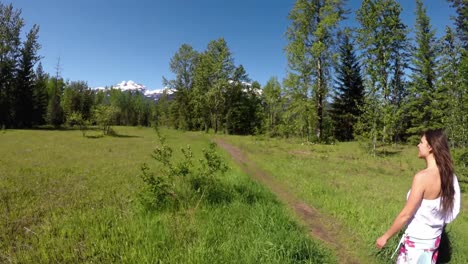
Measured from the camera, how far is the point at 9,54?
51156 millimetres

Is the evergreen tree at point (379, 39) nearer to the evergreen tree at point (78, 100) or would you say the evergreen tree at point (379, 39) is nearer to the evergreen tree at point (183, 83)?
the evergreen tree at point (183, 83)

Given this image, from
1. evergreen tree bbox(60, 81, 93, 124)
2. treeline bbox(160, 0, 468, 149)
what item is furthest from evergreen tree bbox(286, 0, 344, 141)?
evergreen tree bbox(60, 81, 93, 124)

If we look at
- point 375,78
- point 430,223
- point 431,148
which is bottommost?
point 430,223

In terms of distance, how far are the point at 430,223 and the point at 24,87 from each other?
6325 cm

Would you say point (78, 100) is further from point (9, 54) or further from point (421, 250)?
point (421, 250)

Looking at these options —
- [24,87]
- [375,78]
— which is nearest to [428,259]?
[375,78]

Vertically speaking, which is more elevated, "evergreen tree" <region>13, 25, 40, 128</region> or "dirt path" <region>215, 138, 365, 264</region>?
"evergreen tree" <region>13, 25, 40, 128</region>

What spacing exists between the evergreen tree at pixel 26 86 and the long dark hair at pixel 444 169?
199ft

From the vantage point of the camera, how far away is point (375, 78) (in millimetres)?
25469

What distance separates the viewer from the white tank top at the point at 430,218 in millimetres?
3117

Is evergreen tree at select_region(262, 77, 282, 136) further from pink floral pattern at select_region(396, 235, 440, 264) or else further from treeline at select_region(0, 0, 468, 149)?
pink floral pattern at select_region(396, 235, 440, 264)

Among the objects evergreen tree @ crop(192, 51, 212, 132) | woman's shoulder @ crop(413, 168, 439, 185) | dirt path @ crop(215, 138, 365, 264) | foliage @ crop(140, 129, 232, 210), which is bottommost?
dirt path @ crop(215, 138, 365, 264)

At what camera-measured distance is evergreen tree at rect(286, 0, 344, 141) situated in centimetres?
2978

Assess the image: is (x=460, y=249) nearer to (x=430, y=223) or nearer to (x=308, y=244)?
(x=308, y=244)
